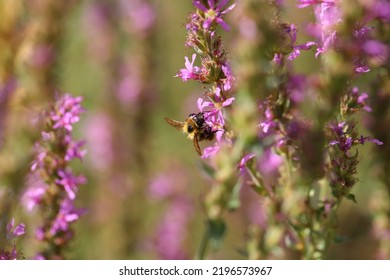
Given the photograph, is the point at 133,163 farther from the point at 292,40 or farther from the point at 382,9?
the point at 382,9

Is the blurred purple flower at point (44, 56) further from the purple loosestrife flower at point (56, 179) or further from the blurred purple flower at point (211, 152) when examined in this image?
the blurred purple flower at point (211, 152)

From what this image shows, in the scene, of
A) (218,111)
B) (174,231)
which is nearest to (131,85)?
(174,231)

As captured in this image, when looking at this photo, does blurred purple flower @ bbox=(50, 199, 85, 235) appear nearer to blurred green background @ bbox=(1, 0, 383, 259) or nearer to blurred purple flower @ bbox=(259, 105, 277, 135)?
blurred purple flower @ bbox=(259, 105, 277, 135)

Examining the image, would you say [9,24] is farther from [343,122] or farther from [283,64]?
[343,122]

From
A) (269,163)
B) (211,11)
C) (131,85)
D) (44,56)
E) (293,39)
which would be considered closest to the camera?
(211,11)

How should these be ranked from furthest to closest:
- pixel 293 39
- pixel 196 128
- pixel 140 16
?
pixel 140 16
pixel 196 128
pixel 293 39

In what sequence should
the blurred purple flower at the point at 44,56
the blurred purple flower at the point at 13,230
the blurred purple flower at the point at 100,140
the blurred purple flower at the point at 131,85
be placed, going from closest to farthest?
the blurred purple flower at the point at 13,230 < the blurred purple flower at the point at 44,56 < the blurred purple flower at the point at 131,85 < the blurred purple flower at the point at 100,140

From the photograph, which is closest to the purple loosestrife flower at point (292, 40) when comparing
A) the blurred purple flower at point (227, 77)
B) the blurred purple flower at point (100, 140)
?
the blurred purple flower at point (227, 77)

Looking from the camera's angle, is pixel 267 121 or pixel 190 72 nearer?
pixel 267 121

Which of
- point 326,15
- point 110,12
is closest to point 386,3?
point 326,15

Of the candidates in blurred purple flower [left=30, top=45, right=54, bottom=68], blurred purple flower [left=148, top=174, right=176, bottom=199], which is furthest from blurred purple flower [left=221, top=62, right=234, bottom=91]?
blurred purple flower [left=148, top=174, right=176, bottom=199]

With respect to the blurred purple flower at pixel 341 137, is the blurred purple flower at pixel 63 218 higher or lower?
lower
